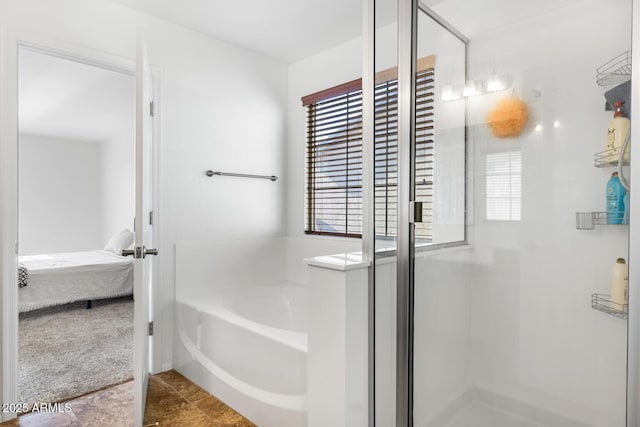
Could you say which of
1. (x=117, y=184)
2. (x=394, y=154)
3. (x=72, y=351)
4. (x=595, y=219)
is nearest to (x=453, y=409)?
(x=595, y=219)

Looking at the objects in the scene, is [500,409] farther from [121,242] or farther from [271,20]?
[121,242]

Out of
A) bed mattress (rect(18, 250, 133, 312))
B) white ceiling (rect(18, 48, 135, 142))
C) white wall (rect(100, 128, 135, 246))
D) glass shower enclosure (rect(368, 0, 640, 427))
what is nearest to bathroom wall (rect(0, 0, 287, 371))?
white ceiling (rect(18, 48, 135, 142))

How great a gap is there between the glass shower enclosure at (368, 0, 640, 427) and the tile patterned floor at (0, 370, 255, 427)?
40.1 inches

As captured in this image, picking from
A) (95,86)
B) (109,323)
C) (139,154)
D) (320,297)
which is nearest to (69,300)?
(109,323)

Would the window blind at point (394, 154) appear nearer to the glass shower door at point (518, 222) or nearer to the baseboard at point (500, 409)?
the glass shower door at point (518, 222)

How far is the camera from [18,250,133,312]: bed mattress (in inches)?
153

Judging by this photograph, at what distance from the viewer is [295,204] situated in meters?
3.28

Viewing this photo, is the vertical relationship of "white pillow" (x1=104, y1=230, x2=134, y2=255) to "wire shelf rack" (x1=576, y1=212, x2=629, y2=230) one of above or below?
below

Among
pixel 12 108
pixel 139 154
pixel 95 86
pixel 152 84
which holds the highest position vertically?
pixel 95 86

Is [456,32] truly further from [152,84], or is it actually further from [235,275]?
[235,275]

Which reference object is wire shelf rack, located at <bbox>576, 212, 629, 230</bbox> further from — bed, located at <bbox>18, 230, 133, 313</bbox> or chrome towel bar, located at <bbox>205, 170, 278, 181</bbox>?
bed, located at <bbox>18, 230, 133, 313</bbox>

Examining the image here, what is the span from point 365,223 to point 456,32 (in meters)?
0.73

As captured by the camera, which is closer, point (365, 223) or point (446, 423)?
point (446, 423)

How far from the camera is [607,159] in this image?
3.14 ft
